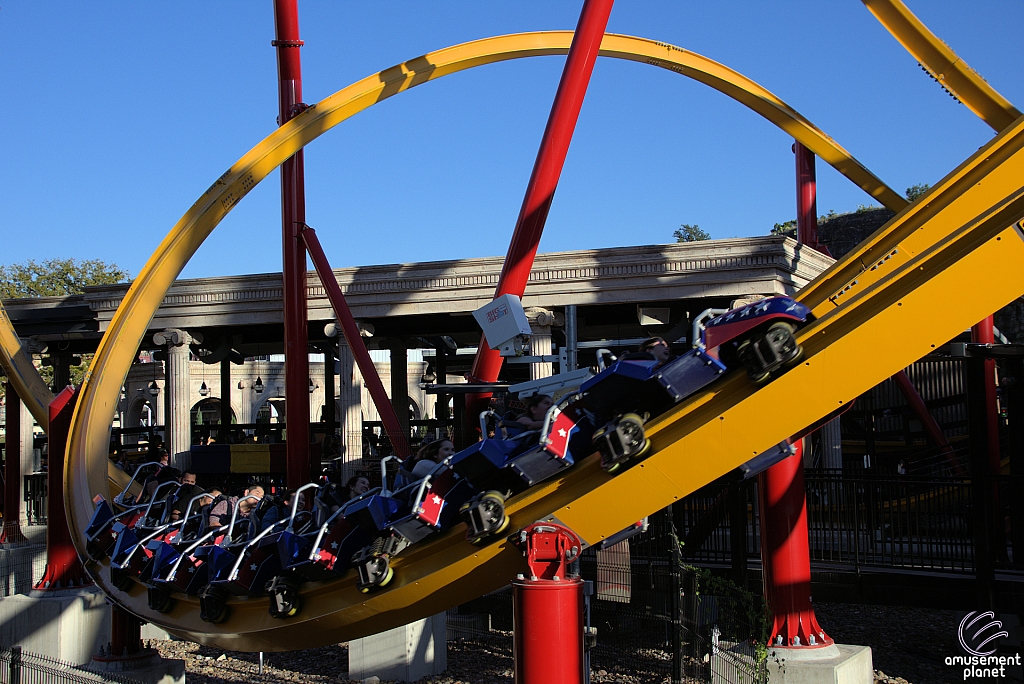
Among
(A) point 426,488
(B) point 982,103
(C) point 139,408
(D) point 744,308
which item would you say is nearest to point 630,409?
(D) point 744,308

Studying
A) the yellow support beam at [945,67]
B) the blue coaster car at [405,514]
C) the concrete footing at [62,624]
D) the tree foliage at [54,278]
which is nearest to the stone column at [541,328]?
the yellow support beam at [945,67]

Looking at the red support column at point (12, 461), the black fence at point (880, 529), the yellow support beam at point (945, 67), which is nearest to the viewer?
the black fence at point (880, 529)

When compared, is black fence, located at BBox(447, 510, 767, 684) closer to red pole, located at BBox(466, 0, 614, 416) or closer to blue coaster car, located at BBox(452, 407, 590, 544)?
blue coaster car, located at BBox(452, 407, 590, 544)

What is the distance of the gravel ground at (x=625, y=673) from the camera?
937 centimetres

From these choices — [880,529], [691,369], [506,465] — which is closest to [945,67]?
[880,529]

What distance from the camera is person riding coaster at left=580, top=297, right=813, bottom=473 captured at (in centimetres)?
497

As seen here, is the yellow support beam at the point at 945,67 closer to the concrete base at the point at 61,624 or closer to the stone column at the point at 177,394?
the concrete base at the point at 61,624

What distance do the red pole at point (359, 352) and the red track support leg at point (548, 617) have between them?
30.0ft

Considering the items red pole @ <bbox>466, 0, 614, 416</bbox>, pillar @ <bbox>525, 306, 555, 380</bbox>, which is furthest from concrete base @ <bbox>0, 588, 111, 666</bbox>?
pillar @ <bbox>525, 306, 555, 380</bbox>

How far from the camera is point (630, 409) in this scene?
550cm

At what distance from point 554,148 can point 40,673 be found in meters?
8.43

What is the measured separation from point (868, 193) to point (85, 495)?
37.6 ft

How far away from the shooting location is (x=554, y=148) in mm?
12242

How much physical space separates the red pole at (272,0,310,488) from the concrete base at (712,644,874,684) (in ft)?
28.1
